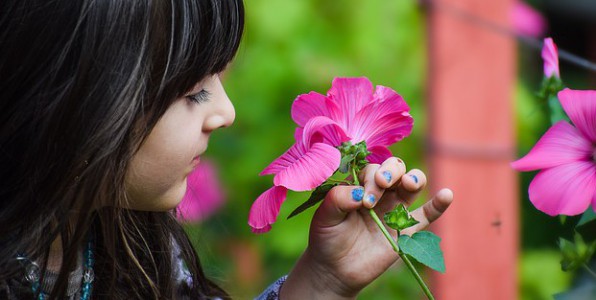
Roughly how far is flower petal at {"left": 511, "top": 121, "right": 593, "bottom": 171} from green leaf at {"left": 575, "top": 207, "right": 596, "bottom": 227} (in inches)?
2.3

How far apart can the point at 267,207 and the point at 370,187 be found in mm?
106

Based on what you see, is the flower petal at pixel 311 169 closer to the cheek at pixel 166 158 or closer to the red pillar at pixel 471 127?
the cheek at pixel 166 158

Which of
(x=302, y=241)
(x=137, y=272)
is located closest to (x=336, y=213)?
(x=137, y=272)

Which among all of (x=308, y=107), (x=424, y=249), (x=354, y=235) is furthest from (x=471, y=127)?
(x=424, y=249)

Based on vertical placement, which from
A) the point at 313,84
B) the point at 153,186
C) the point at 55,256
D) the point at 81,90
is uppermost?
the point at 81,90

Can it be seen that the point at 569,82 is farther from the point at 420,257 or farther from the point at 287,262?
the point at 420,257

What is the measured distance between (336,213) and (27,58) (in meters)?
0.35

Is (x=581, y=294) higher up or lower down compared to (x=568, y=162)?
lower down

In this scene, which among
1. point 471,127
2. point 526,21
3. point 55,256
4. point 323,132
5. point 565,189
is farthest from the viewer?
point 526,21

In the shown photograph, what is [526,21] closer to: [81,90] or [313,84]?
[313,84]

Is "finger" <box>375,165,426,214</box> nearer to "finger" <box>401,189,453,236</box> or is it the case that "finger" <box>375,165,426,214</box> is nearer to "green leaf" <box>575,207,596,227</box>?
"finger" <box>401,189,453,236</box>

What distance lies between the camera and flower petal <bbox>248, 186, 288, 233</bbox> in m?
0.97

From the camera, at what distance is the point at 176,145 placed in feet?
3.53

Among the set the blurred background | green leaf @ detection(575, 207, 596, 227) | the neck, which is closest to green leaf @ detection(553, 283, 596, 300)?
green leaf @ detection(575, 207, 596, 227)
